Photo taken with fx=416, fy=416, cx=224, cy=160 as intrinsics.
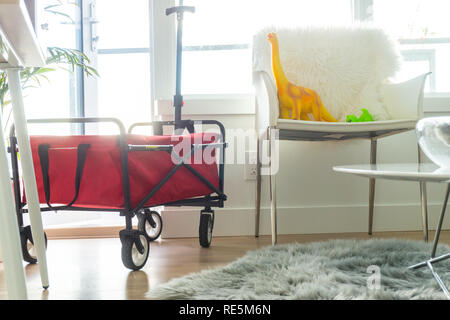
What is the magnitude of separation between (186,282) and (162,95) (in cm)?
126

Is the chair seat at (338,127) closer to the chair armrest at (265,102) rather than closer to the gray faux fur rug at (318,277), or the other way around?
the chair armrest at (265,102)

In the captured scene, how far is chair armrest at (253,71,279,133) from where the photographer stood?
147 centimetres

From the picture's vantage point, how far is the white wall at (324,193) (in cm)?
201

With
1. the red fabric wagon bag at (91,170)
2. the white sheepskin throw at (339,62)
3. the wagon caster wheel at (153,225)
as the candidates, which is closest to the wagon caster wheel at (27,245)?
the red fabric wagon bag at (91,170)

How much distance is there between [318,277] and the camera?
0.99 metres

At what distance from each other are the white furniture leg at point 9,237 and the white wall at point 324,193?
4.88 ft

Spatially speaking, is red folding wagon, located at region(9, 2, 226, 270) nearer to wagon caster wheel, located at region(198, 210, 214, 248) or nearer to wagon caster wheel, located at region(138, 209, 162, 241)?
wagon caster wheel, located at region(198, 210, 214, 248)

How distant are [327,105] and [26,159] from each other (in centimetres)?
137

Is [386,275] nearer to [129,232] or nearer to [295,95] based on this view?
[129,232]

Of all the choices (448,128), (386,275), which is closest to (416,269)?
(386,275)

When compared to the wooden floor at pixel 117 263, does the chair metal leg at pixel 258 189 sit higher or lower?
higher

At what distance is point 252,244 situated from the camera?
1.71m

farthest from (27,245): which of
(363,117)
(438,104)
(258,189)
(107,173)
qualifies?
(438,104)

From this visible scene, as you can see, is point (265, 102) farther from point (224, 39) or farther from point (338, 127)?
point (224, 39)
